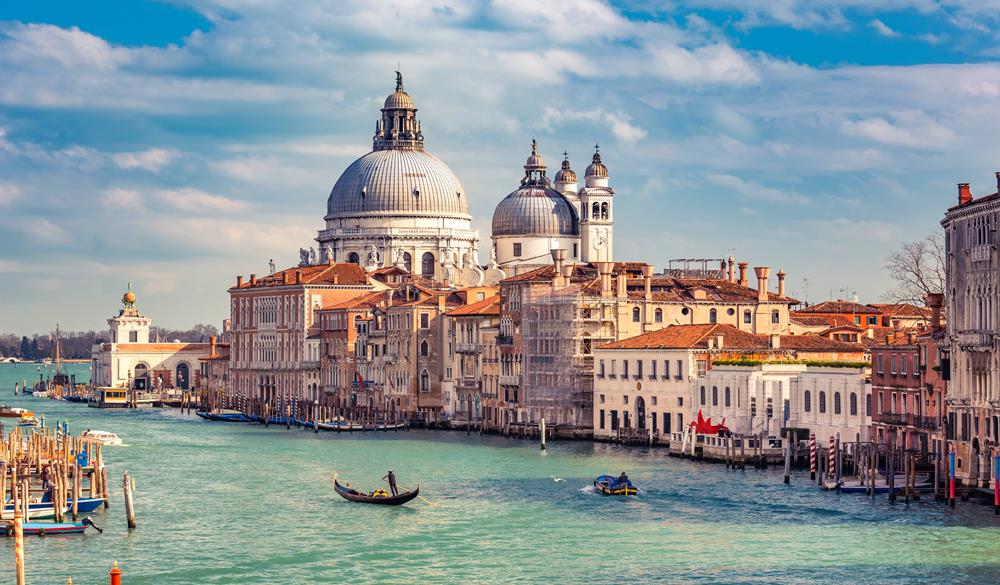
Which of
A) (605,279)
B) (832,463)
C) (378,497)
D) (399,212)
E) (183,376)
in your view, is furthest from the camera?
(183,376)

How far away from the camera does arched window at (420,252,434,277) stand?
322 ft

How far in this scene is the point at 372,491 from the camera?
41.9 m

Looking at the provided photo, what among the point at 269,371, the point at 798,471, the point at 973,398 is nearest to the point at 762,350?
the point at 798,471

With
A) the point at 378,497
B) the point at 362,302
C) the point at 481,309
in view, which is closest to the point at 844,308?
the point at 481,309

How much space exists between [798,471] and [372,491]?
32.2 ft

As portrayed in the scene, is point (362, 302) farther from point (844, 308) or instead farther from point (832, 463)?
point (832, 463)

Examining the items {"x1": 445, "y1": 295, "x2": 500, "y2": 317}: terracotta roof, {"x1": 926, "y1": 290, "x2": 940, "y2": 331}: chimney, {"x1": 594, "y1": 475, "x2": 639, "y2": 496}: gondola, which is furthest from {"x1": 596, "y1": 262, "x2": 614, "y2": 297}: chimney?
{"x1": 594, "y1": 475, "x2": 639, "y2": 496}: gondola

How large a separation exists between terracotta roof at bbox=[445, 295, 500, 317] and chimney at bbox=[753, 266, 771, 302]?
30.1 ft

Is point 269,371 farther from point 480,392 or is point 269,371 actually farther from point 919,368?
point 919,368

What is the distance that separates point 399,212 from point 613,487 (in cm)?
5824

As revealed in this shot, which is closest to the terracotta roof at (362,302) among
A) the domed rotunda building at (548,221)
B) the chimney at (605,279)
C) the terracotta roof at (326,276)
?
the terracotta roof at (326,276)

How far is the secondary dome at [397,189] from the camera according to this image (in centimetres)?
9775

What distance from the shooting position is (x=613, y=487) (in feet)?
132

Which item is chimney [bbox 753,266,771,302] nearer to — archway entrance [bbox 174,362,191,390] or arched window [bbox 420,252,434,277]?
arched window [bbox 420,252,434,277]
